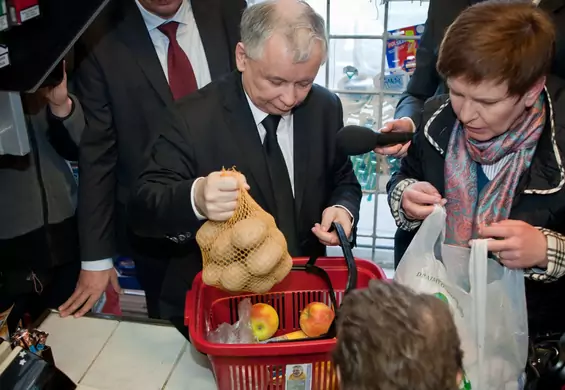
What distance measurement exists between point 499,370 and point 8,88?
1183 millimetres

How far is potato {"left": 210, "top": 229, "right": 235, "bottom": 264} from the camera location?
1221 mm

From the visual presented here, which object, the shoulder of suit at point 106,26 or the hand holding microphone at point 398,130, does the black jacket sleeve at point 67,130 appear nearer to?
the shoulder of suit at point 106,26

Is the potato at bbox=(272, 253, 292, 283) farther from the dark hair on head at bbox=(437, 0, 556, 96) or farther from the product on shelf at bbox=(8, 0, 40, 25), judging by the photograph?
the product on shelf at bbox=(8, 0, 40, 25)

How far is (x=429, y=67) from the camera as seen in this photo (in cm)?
179

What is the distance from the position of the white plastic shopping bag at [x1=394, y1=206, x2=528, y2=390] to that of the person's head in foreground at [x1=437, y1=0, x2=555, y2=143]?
25cm

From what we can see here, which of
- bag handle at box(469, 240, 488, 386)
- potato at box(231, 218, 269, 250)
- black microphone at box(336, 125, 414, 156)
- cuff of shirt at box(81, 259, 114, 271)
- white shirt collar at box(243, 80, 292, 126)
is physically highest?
white shirt collar at box(243, 80, 292, 126)

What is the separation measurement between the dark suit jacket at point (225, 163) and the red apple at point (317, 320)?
34cm

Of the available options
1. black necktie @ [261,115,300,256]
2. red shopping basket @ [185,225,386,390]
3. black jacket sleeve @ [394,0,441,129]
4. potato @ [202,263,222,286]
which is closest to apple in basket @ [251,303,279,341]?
red shopping basket @ [185,225,386,390]

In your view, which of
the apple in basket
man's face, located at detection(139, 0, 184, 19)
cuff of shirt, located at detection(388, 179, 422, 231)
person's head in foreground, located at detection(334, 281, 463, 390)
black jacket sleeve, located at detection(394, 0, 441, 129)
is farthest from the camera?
black jacket sleeve, located at detection(394, 0, 441, 129)

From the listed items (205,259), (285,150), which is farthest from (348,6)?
(205,259)

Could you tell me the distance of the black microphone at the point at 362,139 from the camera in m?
1.44

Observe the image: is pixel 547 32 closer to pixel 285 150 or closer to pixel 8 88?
pixel 285 150

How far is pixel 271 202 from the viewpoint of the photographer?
157 cm

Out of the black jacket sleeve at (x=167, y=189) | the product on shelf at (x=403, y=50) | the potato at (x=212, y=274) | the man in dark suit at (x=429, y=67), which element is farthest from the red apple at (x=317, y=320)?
the product on shelf at (x=403, y=50)
